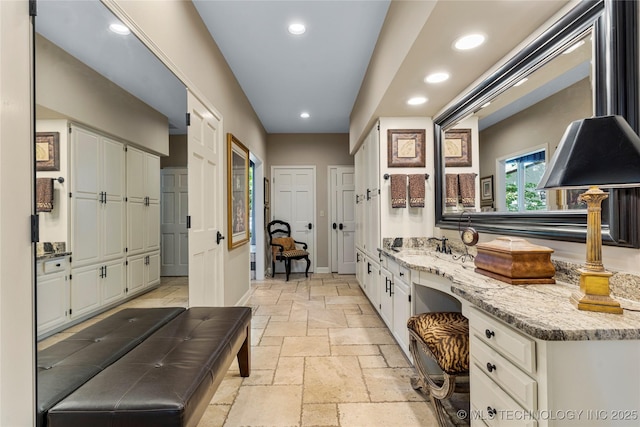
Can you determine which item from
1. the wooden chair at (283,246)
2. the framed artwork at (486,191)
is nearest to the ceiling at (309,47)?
the framed artwork at (486,191)

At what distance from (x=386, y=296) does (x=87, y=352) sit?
2.29 m

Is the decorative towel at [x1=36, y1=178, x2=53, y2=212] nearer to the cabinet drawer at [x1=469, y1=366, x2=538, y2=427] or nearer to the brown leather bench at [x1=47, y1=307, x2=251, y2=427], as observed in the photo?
the brown leather bench at [x1=47, y1=307, x2=251, y2=427]

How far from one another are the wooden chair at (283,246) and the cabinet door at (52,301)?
4106mm

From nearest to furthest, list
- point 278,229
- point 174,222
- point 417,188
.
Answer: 1. point 174,222
2. point 417,188
3. point 278,229

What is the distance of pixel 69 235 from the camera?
1219 millimetres

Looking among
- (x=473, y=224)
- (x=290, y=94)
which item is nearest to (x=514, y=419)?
(x=473, y=224)

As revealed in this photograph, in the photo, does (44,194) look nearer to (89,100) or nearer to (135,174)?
(89,100)

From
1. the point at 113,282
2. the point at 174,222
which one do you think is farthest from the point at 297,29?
the point at 113,282

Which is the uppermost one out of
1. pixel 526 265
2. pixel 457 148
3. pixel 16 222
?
pixel 457 148

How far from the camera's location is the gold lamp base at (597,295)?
3.26 ft

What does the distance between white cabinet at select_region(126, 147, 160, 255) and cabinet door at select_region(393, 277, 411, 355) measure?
1852 millimetres

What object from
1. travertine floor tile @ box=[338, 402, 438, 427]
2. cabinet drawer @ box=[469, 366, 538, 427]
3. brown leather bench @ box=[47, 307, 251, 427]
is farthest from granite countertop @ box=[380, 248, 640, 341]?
brown leather bench @ box=[47, 307, 251, 427]

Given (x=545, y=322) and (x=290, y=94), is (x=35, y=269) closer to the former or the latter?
(x=545, y=322)

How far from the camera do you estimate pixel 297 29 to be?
2627 millimetres
